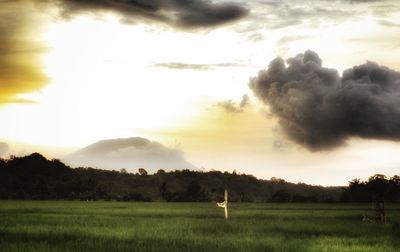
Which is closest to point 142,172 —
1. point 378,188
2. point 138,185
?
point 138,185

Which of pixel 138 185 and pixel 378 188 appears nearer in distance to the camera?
pixel 378 188

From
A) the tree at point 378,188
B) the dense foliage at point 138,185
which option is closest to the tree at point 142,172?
the dense foliage at point 138,185

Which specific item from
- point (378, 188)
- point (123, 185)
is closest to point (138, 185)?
point (123, 185)

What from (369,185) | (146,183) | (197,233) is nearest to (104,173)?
(146,183)

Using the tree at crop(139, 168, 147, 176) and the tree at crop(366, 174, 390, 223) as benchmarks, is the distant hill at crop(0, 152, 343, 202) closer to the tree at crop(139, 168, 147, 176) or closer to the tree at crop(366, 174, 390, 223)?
the tree at crop(139, 168, 147, 176)

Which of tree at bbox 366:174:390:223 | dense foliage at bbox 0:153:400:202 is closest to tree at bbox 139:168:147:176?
dense foliage at bbox 0:153:400:202

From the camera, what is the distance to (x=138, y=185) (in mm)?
159500

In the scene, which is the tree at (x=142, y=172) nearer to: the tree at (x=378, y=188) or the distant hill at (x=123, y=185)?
the distant hill at (x=123, y=185)

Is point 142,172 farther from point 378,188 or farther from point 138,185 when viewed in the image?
point 378,188

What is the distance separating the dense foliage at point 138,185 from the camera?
102 meters

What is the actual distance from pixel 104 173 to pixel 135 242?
143053 mm

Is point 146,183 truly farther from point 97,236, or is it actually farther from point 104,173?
point 97,236

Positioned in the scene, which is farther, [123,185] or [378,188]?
[123,185]

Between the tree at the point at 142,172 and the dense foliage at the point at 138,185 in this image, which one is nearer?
the dense foliage at the point at 138,185
